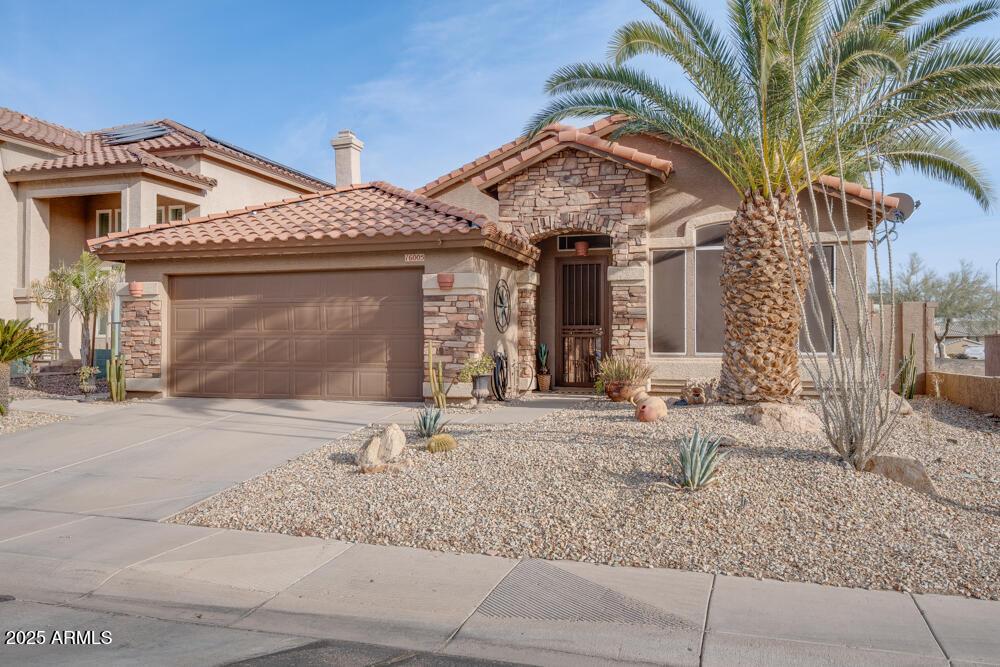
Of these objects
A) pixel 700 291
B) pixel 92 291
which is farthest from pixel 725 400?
pixel 92 291

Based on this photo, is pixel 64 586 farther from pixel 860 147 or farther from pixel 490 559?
pixel 860 147

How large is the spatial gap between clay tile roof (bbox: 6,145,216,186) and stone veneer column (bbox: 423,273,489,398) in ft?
31.3

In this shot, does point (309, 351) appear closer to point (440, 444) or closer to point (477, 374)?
point (477, 374)

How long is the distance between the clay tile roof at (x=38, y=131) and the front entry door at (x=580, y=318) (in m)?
13.2

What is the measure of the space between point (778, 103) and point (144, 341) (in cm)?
1071

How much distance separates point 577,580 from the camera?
5.27 m

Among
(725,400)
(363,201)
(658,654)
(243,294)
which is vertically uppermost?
(363,201)

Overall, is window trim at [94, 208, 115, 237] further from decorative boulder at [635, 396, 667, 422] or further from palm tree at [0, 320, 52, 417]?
decorative boulder at [635, 396, 667, 422]

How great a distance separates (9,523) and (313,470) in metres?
2.69

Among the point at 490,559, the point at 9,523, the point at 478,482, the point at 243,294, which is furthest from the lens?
the point at 243,294

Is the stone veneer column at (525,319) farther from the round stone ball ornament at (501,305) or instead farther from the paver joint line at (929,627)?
the paver joint line at (929,627)

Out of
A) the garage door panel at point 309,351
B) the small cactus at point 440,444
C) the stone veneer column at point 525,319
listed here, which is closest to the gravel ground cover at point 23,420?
the garage door panel at point 309,351

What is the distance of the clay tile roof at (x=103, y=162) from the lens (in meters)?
17.8

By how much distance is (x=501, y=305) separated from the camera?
1358cm
